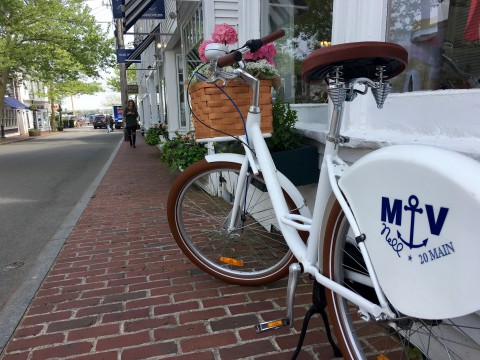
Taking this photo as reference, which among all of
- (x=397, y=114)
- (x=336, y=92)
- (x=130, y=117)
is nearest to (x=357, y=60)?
(x=336, y=92)

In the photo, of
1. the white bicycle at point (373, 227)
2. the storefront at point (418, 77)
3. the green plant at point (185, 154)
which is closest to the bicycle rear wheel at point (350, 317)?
the white bicycle at point (373, 227)

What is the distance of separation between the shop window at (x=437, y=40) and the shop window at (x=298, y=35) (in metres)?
0.95

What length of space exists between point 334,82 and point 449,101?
0.72 metres

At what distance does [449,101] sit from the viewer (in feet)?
6.61

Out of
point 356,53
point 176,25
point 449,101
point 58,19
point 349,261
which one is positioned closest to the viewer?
point 356,53

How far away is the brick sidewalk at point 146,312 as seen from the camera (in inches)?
87.0

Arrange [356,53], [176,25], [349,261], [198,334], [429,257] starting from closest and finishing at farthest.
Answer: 1. [429,257]
2. [356,53]
3. [349,261]
4. [198,334]
5. [176,25]

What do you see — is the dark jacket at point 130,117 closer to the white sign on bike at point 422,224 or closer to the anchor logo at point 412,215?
the white sign on bike at point 422,224

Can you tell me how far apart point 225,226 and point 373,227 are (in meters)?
1.52

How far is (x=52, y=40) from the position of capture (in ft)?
70.5

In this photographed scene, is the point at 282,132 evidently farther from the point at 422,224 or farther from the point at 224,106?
the point at 422,224

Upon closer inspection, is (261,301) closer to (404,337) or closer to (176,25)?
(404,337)

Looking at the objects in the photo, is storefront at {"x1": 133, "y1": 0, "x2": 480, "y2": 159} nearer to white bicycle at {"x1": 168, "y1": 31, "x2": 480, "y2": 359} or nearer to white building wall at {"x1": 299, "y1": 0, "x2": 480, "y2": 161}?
white building wall at {"x1": 299, "y1": 0, "x2": 480, "y2": 161}

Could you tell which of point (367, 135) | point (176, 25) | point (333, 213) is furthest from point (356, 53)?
point (176, 25)
